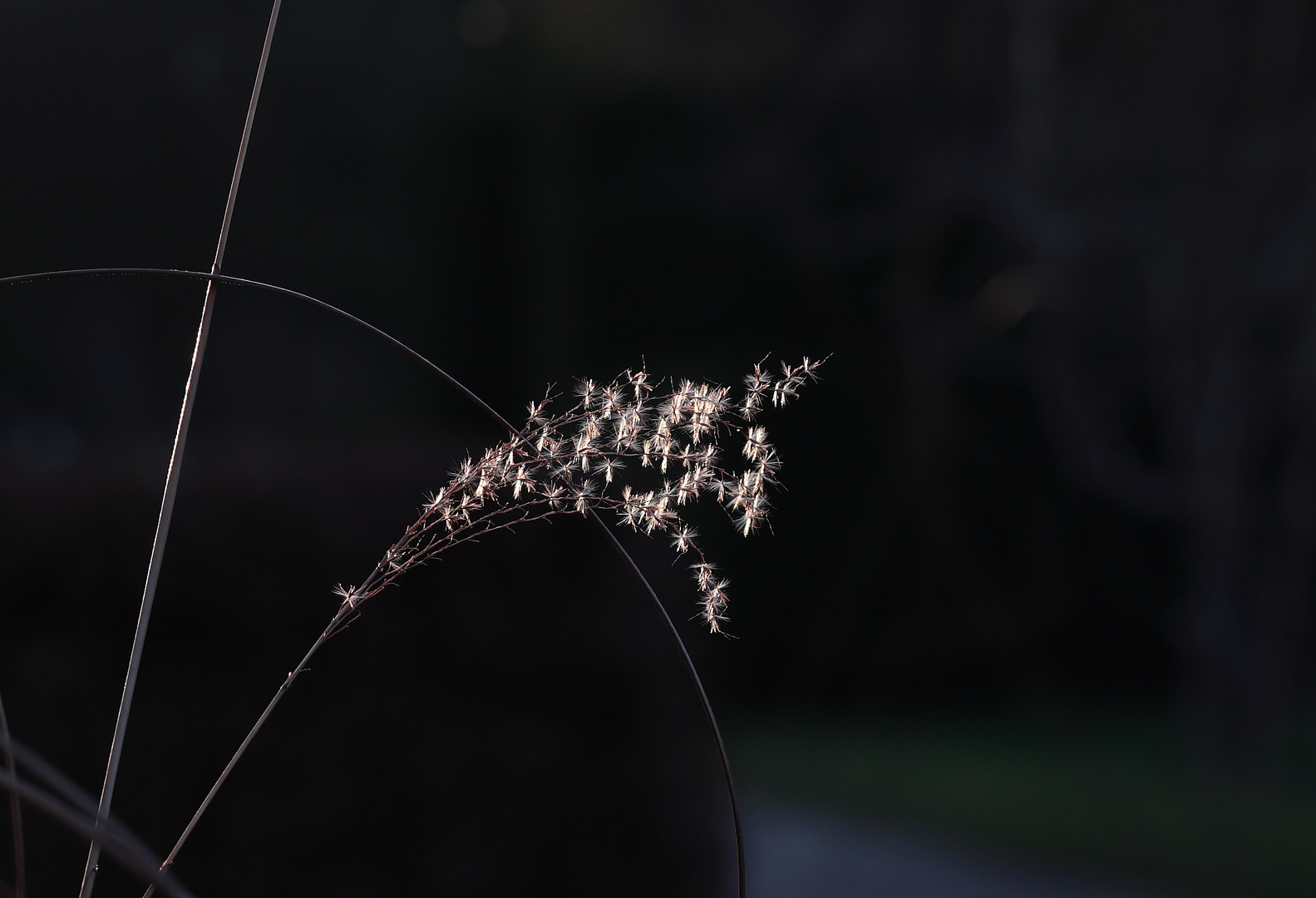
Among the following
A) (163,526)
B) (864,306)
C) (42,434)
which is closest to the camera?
(163,526)

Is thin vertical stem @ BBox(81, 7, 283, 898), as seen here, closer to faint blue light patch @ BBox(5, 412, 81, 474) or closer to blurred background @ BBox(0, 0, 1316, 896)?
blurred background @ BBox(0, 0, 1316, 896)

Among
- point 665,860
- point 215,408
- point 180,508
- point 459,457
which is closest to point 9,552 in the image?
point 180,508

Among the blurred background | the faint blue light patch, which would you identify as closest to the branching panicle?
the blurred background

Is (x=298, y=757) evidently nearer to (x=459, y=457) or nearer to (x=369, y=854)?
(x=369, y=854)

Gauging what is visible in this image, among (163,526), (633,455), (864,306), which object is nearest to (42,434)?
(864,306)

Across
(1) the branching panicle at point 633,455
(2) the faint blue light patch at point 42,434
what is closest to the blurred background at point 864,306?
(2) the faint blue light patch at point 42,434

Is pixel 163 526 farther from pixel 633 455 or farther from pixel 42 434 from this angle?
pixel 42 434

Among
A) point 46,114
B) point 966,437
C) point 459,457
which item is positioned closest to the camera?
point 459,457

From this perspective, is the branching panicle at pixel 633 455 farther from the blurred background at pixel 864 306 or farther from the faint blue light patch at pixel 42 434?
the faint blue light patch at pixel 42 434
